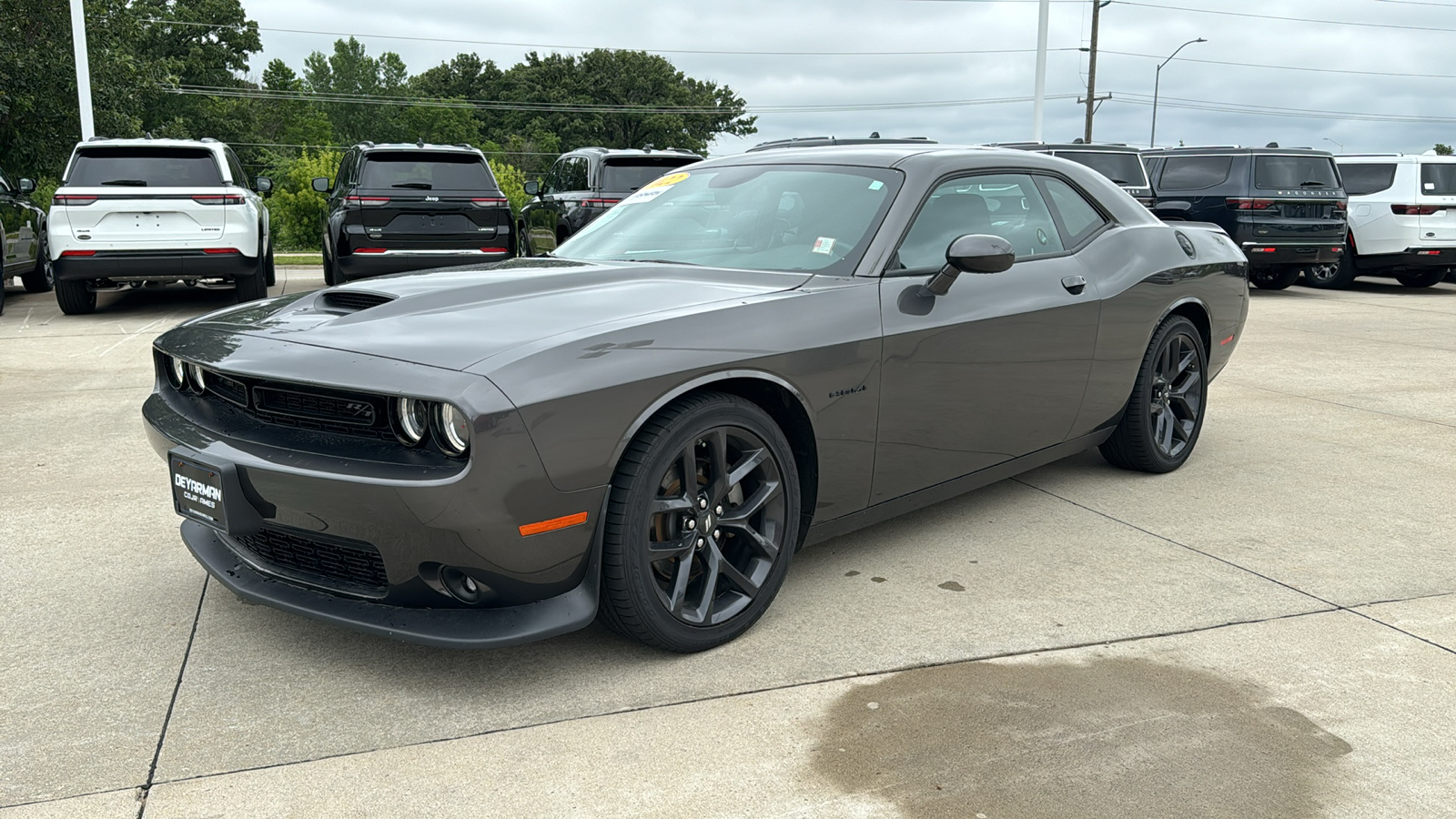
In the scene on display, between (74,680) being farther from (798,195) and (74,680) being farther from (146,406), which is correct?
(798,195)

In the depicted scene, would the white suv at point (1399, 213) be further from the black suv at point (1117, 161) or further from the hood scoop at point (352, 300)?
the hood scoop at point (352, 300)

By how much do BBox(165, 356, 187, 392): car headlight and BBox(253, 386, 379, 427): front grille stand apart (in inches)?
22.4

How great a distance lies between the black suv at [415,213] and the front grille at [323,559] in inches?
335

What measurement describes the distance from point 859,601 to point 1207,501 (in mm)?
2009

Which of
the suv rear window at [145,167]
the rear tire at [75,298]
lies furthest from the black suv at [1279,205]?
the rear tire at [75,298]

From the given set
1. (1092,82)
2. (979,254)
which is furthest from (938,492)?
(1092,82)

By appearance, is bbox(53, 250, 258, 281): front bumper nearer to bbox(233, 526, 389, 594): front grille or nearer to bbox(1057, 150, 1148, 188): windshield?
bbox(233, 526, 389, 594): front grille

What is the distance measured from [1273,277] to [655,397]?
15359 mm

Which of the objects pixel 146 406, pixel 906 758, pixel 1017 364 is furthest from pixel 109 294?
pixel 906 758

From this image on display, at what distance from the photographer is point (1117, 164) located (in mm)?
14914

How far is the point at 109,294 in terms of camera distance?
43.7 feet

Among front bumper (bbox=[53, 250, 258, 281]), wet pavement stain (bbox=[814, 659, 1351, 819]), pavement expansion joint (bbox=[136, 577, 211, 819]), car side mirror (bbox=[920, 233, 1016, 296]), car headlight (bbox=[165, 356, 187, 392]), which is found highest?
car side mirror (bbox=[920, 233, 1016, 296])

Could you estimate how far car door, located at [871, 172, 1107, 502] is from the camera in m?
3.64

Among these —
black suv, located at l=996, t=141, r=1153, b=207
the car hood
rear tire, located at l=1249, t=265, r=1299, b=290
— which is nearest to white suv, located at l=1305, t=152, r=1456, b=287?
rear tire, located at l=1249, t=265, r=1299, b=290
